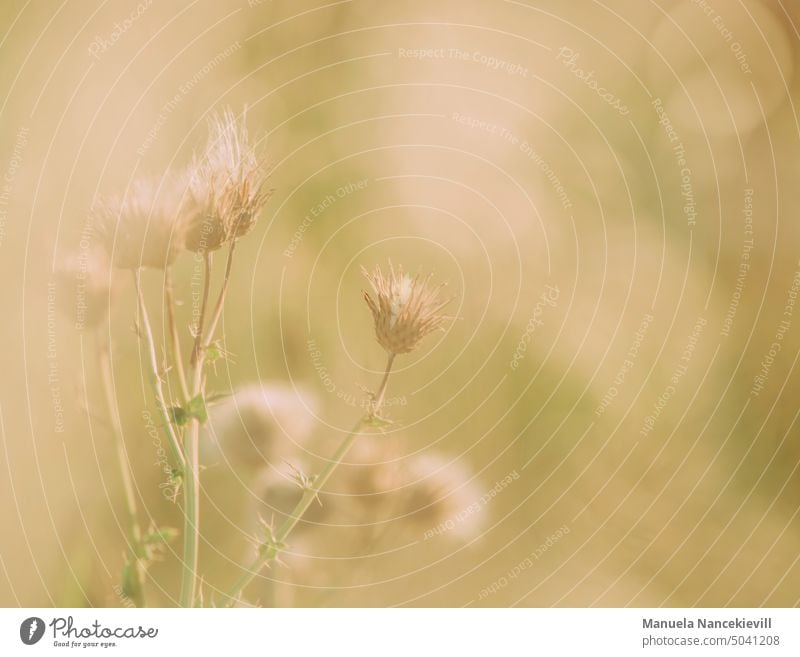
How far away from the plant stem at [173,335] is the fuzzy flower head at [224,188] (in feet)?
0.18

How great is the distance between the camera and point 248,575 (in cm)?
67

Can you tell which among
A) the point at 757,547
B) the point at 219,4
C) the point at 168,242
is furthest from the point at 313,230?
the point at 757,547

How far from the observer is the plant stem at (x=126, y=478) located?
0.67m

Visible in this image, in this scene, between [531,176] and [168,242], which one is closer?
[168,242]

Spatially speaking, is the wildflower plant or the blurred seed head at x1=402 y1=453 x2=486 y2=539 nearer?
the wildflower plant

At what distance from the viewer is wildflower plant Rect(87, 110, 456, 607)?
0.62 meters

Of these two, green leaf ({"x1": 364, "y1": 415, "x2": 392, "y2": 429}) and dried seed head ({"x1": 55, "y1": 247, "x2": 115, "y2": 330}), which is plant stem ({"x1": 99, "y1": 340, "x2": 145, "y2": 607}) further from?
green leaf ({"x1": 364, "y1": 415, "x2": 392, "y2": 429})

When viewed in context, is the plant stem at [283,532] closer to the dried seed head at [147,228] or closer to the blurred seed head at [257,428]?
the blurred seed head at [257,428]

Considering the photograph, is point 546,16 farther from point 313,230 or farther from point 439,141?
point 313,230

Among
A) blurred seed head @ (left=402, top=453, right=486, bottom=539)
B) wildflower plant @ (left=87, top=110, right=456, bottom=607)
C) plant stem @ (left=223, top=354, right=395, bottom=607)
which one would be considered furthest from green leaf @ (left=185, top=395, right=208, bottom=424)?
blurred seed head @ (left=402, top=453, right=486, bottom=539)

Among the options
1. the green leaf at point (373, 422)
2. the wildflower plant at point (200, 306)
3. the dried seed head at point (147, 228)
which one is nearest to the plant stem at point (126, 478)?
the wildflower plant at point (200, 306)

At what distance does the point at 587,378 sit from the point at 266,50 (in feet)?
1.69

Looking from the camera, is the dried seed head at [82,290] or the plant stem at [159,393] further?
the dried seed head at [82,290]

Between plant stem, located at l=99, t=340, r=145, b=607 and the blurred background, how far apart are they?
1 cm
